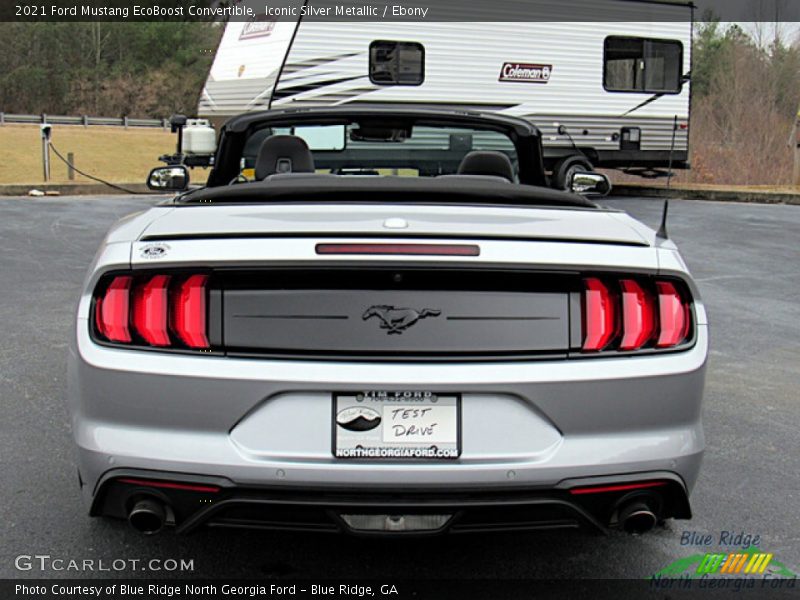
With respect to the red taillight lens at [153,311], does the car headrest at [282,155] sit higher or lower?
higher

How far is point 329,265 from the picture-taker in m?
2.42

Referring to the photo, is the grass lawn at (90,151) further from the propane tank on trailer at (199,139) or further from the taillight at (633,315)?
the taillight at (633,315)

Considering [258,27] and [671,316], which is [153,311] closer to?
[671,316]

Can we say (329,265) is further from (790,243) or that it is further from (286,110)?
(790,243)

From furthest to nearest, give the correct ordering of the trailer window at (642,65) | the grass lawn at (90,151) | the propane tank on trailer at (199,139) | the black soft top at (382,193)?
the grass lawn at (90,151) → the trailer window at (642,65) → the propane tank on trailer at (199,139) → the black soft top at (382,193)

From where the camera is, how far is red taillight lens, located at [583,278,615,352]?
250 centimetres

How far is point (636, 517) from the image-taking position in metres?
2.52

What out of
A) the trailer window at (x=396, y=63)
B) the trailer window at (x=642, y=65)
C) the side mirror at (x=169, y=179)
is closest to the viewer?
the side mirror at (x=169, y=179)

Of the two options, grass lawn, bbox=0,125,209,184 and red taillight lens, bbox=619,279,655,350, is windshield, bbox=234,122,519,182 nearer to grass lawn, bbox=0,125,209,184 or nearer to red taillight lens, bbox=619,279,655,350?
red taillight lens, bbox=619,279,655,350

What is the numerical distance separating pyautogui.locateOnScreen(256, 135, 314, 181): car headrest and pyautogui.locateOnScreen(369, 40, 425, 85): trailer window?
40.7ft

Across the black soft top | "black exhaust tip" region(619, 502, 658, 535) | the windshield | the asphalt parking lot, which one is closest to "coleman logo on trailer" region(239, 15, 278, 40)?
the windshield

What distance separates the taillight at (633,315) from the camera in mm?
2514

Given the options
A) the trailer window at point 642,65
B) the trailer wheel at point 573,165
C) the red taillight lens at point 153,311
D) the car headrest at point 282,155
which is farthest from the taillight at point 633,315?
the trailer window at point 642,65

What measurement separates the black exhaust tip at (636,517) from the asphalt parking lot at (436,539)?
493 mm
